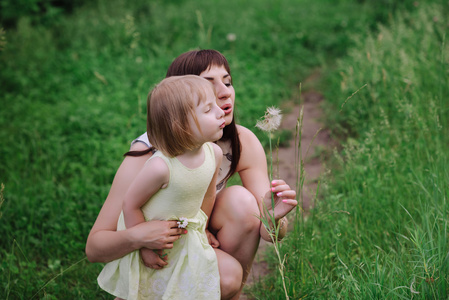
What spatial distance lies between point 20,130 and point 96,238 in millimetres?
2565

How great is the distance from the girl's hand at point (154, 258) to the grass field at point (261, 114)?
58cm

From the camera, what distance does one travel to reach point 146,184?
5.55 ft

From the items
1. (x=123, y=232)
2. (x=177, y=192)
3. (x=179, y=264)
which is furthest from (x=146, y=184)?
(x=179, y=264)

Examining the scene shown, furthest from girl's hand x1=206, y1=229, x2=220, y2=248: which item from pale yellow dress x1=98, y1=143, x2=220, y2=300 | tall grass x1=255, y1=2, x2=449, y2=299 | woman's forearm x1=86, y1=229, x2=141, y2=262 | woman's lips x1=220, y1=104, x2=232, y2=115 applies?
woman's lips x1=220, y1=104, x2=232, y2=115

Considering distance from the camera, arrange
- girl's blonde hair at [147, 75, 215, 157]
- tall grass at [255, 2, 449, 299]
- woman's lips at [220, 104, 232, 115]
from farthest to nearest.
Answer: woman's lips at [220, 104, 232, 115]
tall grass at [255, 2, 449, 299]
girl's blonde hair at [147, 75, 215, 157]

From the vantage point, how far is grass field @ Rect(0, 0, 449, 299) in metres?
2.24

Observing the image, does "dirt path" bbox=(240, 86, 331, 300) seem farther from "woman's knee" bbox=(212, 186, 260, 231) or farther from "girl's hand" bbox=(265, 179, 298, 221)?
"girl's hand" bbox=(265, 179, 298, 221)

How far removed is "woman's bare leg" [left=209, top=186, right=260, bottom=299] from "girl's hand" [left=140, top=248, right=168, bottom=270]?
379mm

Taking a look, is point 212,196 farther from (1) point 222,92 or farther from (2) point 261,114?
(2) point 261,114

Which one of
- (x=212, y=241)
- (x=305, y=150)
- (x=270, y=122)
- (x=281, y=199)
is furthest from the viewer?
(x=305, y=150)

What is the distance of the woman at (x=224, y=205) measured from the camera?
70.9 inches

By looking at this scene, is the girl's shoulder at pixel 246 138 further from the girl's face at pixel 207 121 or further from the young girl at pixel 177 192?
the girl's face at pixel 207 121

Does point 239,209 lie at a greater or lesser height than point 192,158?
lesser

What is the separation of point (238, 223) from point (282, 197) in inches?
12.4
